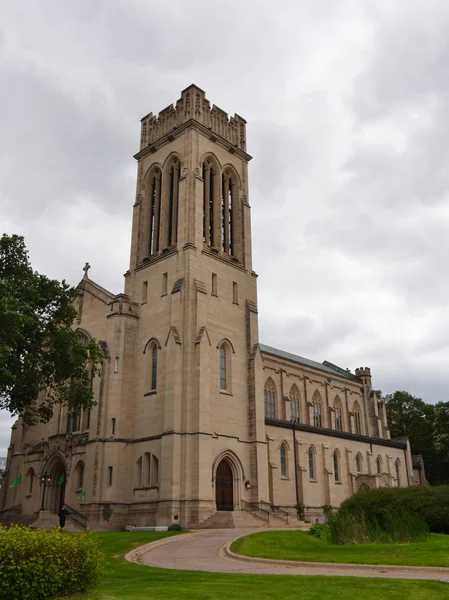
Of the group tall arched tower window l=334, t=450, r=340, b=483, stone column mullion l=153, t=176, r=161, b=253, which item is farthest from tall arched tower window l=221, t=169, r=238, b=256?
tall arched tower window l=334, t=450, r=340, b=483

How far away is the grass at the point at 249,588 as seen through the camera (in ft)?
37.0

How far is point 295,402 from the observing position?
195 feet

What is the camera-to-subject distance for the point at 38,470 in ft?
138

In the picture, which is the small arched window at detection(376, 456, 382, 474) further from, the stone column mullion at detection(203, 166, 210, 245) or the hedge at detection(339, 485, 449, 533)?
the stone column mullion at detection(203, 166, 210, 245)

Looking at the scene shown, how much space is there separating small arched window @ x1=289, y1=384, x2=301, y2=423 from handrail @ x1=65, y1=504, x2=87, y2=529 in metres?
27.0

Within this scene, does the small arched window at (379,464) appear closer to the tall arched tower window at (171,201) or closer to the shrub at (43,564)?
the tall arched tower window at (171,201)

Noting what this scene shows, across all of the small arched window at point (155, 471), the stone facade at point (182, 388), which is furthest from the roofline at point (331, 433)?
the small arched window at point (155, 471)

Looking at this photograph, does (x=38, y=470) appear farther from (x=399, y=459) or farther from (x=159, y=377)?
(x=399, y=459)

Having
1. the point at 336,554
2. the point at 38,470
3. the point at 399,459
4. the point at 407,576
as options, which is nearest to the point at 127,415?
the point at 38,470

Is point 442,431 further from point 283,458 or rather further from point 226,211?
point 226,211

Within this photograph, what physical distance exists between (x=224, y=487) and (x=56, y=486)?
13.1m

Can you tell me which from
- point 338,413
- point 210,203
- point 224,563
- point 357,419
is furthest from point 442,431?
point 224,563

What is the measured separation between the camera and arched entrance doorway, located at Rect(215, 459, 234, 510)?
36438 millimetres

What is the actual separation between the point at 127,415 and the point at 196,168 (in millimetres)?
19343
